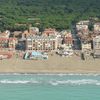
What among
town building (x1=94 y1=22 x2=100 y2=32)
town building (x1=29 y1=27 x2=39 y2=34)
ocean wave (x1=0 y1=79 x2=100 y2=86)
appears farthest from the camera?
town building (x1=94 y1=22 x2=100 y2=32)

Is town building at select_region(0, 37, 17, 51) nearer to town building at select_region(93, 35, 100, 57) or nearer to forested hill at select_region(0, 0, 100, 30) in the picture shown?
forested hill at select_region(0, 0, 100, 30)

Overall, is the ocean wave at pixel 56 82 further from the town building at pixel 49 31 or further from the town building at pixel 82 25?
the town building at pixel 82 25

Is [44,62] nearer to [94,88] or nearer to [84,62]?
[84,62]

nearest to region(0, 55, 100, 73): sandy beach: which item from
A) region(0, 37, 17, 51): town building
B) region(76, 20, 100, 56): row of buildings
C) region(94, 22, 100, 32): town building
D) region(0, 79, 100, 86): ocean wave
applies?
region(76, 20, 100, 56): row of buildings

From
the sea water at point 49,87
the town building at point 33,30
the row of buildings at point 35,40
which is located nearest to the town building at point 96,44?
the row of buildings at point 35,40

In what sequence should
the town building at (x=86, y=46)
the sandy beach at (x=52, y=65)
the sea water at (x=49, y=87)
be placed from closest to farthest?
1. the sea water at (x=49, y=87)
2. the sandy beach at (x=52, y=65)
3. the town building at (x=86, y=46)
